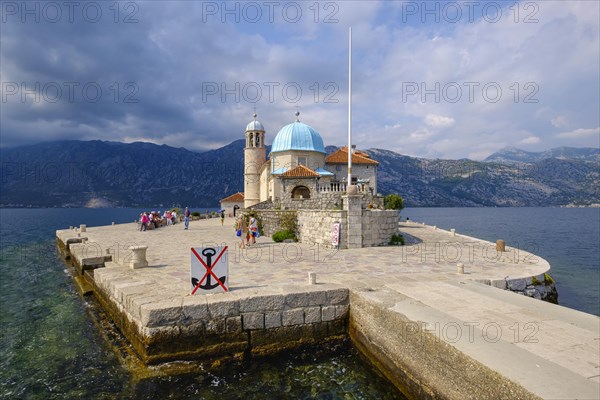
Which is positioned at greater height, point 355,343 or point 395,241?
point 395,241

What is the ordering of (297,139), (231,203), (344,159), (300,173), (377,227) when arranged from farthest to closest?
(231,203) < (344,159) < (297,139) < (300,173) < (377,227)

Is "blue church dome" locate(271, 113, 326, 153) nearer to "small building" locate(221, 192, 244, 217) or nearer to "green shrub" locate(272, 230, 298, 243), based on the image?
"small building" locate(221, 192, 244, 217)

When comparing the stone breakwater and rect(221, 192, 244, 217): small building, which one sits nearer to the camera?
the stone breakwater

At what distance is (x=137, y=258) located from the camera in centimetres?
1168

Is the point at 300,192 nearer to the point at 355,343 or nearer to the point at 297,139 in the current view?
the point at 297,139

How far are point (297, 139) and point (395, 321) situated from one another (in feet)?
107

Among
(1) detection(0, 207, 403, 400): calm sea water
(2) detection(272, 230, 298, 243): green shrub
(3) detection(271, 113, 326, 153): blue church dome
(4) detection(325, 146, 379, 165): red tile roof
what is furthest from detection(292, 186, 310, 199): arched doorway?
(1) detection(0, 207, 403, 400): calm sea water

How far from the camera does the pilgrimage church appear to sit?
105ft

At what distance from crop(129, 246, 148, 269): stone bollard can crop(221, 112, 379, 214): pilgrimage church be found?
18710 millimetres

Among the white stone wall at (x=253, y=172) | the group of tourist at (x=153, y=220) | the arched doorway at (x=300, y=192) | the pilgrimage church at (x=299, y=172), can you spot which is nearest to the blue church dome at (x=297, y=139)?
the pilgrimage church at (x=299, y=172)

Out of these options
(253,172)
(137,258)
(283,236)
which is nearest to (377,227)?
(283,236)

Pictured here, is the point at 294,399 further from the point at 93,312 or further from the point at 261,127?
the point at 261,127

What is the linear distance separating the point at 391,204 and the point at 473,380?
102 ft

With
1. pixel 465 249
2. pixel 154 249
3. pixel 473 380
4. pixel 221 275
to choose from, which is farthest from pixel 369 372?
pixel 154 249
